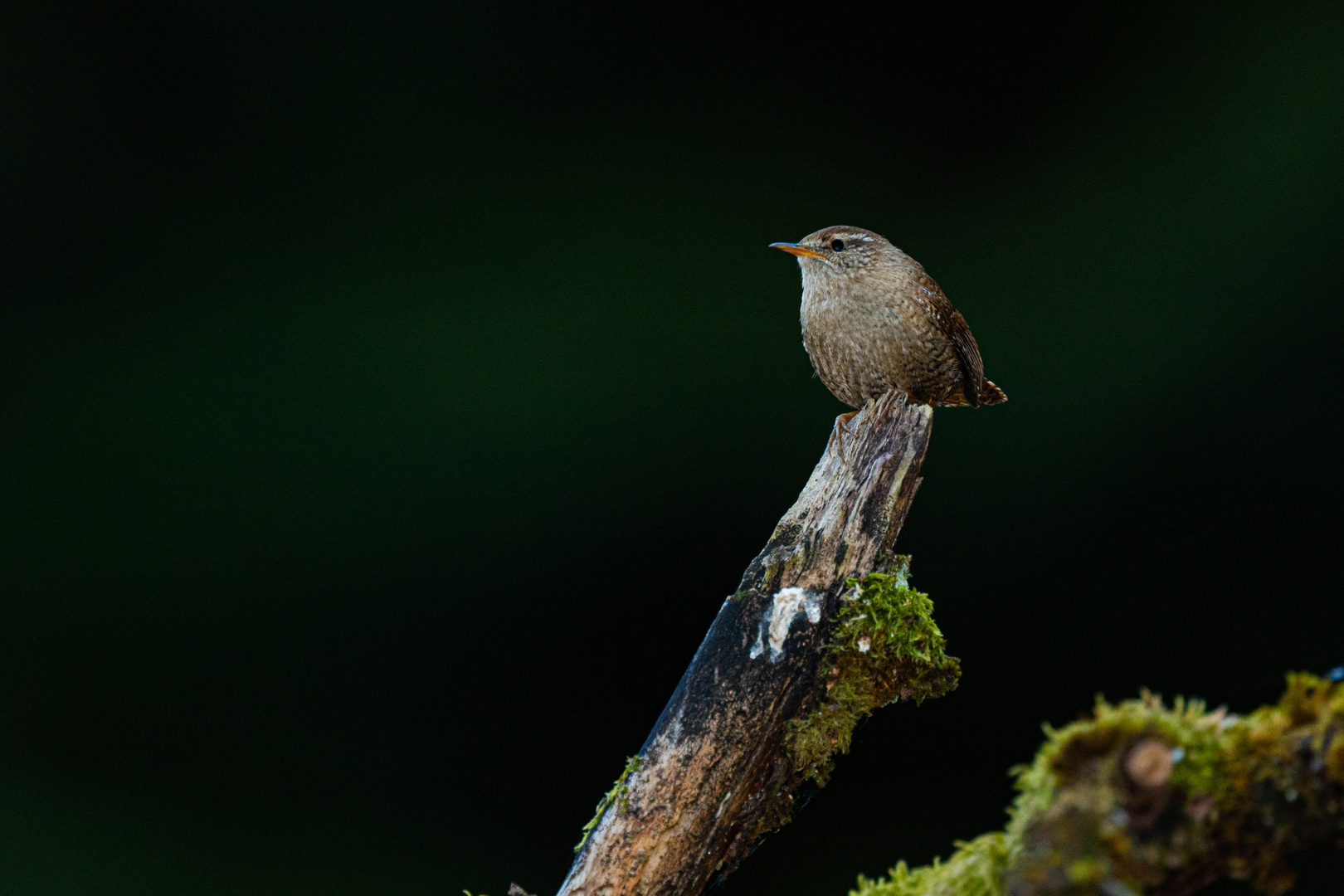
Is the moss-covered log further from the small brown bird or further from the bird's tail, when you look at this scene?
the bird's tail

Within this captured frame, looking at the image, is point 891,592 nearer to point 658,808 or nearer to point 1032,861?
point 658,808

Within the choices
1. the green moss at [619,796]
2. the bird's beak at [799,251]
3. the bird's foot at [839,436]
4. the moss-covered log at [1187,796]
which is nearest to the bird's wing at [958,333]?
the bird's beak at [799,251]

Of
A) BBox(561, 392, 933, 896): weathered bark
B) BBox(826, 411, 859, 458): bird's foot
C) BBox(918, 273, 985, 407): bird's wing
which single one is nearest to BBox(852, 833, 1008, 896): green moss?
BBox(561, 392, 933, 896): weathered bark

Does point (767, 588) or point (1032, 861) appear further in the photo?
point (767, 588)

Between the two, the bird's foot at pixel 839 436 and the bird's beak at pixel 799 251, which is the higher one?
the bird's beak at pixel 799 251

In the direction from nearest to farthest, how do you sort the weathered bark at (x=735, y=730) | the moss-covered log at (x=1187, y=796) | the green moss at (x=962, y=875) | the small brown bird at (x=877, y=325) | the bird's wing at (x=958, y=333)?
the moss-covered log at (x=1187, y=796) < the green moss at (x=962, y=875) < the weathered bark at (x=735, y=730) < the small brown bird at (x=877, y=325) < the bird's wing at (x=958, y=333)

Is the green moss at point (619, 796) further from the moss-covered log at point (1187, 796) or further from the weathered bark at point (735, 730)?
the moss-covered log at point (1187, 796)

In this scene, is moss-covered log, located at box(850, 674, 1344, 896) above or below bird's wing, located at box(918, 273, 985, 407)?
below

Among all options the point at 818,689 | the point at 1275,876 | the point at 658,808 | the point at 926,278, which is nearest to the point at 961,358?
the point at 926,278
